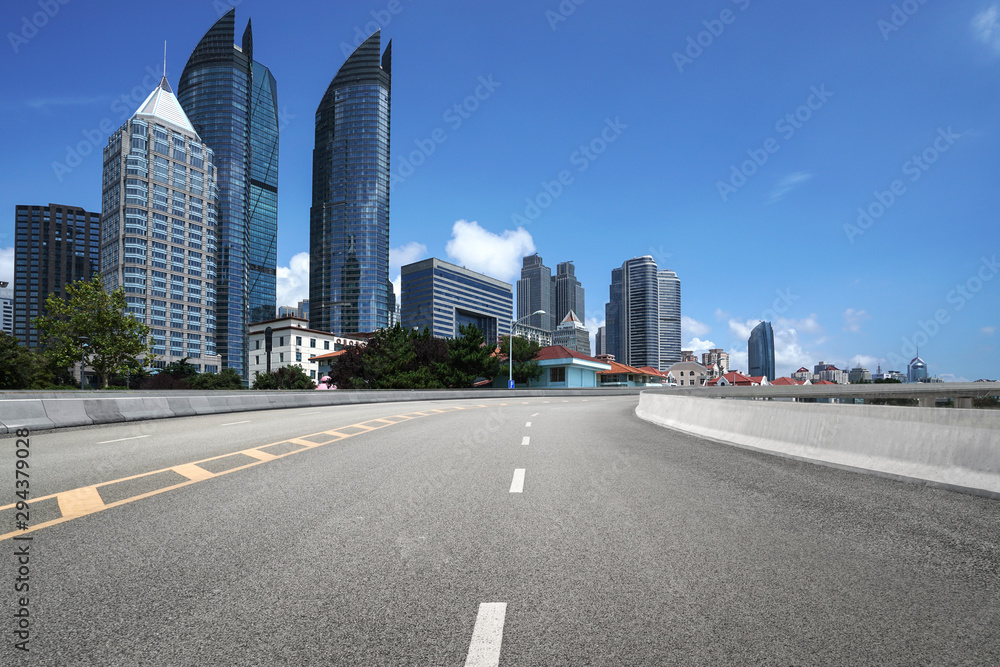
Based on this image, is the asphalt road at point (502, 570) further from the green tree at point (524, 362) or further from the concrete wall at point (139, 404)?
the green tree at point (524, 362)

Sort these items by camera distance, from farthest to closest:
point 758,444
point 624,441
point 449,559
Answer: point 624,441
point 758,444
point 449,559

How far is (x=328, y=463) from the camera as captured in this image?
9.74 metres

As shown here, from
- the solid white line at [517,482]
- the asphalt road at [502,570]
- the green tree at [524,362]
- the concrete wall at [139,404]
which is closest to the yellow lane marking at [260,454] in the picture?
the asphalt road at [502,570]

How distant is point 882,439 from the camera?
8.87 m

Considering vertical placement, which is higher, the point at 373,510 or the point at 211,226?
the point at 211,226

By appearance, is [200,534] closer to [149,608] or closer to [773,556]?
[149,608]

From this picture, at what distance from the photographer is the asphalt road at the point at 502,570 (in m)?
3.12

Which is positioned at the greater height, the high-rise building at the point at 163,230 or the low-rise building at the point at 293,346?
the high-rise building at the point at 163,230

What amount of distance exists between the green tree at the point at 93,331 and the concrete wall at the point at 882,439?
49131 millimetres

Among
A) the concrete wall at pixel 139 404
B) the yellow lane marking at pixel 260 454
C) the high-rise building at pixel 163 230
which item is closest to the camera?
the yellow lane marking at pixel 260 454

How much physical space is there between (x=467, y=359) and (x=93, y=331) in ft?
129

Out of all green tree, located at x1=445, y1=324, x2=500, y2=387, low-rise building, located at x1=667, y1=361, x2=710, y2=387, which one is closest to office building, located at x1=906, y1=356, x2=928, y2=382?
low-rise building, located at x1=667, y1=361, x2=710, y2=387

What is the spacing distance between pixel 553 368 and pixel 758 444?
75.4 metres

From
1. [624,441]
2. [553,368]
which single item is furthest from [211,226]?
[624,441]
